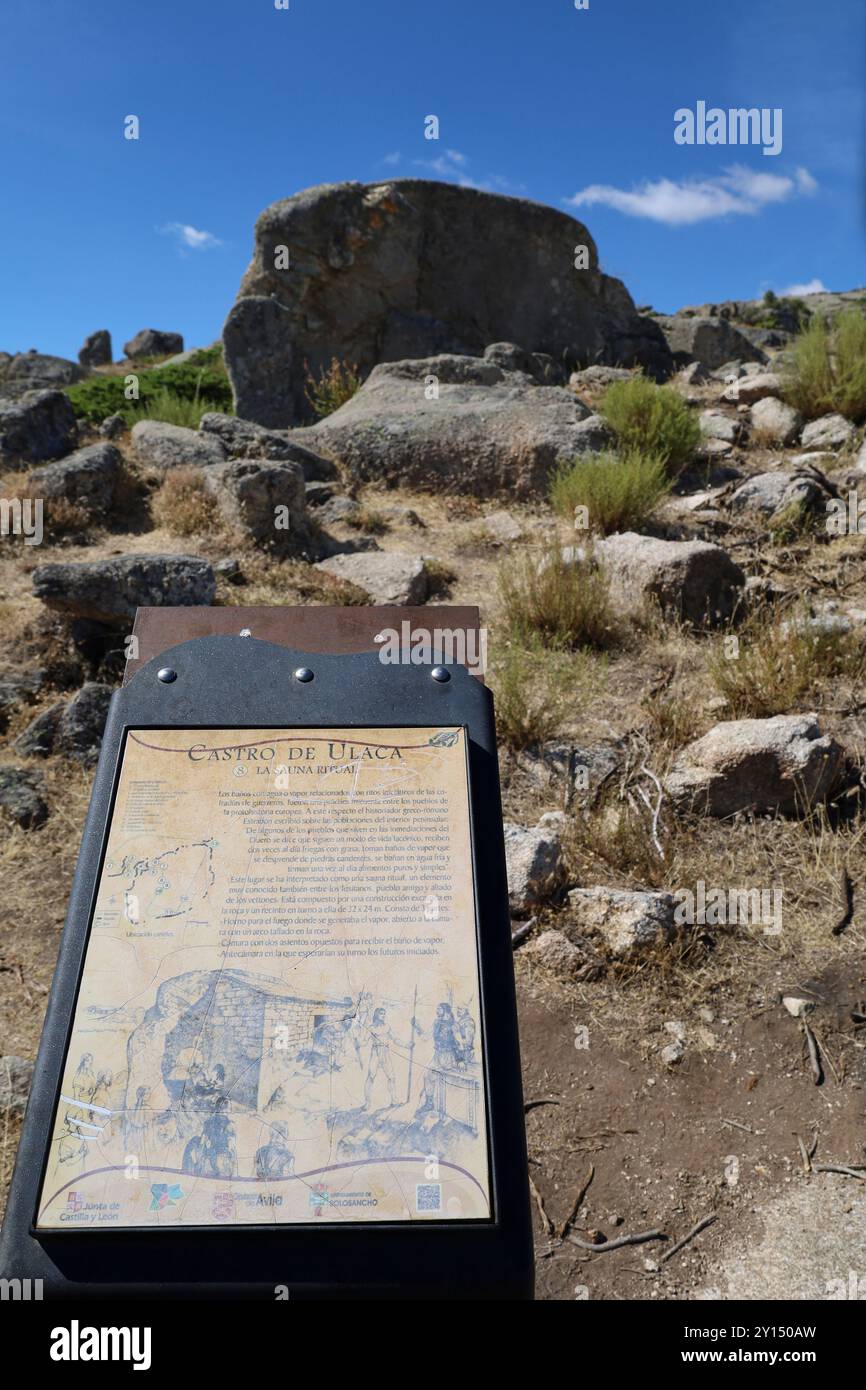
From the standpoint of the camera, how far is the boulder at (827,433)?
8289 mm

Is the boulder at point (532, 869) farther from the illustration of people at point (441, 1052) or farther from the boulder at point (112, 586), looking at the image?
the boulder at point (112, 586)

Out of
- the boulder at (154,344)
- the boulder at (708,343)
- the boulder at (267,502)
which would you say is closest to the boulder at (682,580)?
the boulder at (267,502)

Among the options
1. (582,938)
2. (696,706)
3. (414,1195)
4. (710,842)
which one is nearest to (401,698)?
(414,1195)

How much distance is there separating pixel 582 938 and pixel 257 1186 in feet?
7.46

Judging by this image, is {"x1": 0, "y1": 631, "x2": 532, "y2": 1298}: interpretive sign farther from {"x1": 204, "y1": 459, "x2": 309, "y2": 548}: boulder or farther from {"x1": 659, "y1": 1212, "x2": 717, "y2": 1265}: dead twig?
{"x1": 204, "y1": 459, "x2": 309, "y2": 548}: boulder

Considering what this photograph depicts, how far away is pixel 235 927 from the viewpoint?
1706mm

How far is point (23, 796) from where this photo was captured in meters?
4.51

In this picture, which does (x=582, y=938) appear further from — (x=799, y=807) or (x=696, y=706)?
(x=696, y=706)

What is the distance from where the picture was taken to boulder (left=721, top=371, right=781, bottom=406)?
31.8 feet

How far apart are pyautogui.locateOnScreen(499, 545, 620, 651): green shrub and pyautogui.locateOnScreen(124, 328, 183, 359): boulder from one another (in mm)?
25683

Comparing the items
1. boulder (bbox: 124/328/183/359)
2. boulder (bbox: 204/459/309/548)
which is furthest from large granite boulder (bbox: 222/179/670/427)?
boulder (bbox: 124/328/183/359)

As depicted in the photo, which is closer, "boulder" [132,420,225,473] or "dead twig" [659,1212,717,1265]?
"dead twig" [659,1212,717,1265]

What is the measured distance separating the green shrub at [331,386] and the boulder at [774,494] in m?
4.51

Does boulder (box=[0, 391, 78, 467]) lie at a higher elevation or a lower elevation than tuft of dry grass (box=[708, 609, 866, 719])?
higher
